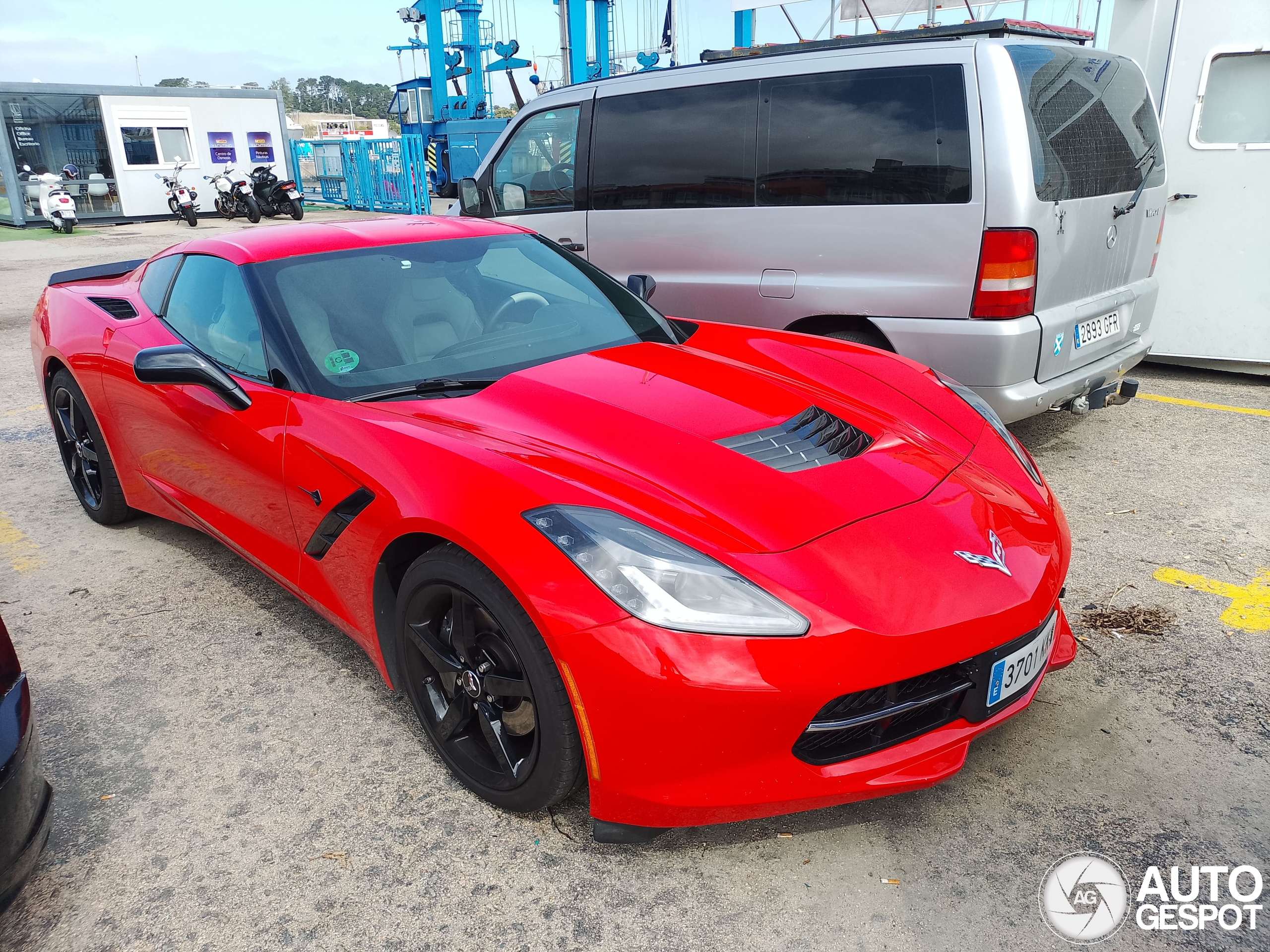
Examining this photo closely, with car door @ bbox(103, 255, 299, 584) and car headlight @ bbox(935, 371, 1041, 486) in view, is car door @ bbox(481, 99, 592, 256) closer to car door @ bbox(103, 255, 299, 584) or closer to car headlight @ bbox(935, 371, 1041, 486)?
car door @ bbox(103, 255, 299, 584)

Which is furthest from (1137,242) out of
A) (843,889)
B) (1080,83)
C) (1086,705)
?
(843,889)

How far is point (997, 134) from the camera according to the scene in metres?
3.63

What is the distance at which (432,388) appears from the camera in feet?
8.30

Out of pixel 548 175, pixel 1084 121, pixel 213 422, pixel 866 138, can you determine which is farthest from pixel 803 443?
pixel 548 175

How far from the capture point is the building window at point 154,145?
2120cm

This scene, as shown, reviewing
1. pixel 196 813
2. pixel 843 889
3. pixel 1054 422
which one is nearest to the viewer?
pixel 843 889

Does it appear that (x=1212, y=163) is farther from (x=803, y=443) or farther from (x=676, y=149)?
(x=803, y=443)

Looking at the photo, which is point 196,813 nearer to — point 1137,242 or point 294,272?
point 294,272

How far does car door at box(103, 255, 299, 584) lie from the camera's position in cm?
265

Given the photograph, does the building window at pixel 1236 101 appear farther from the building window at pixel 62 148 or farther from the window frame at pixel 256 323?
the building window at pixel 62 148

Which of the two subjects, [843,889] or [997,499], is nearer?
[843,889]

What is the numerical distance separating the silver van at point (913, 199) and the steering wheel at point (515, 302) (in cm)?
165

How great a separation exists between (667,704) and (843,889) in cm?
63

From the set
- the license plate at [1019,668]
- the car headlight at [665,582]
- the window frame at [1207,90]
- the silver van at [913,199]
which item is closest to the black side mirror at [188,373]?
the car headlight at [665,582]
